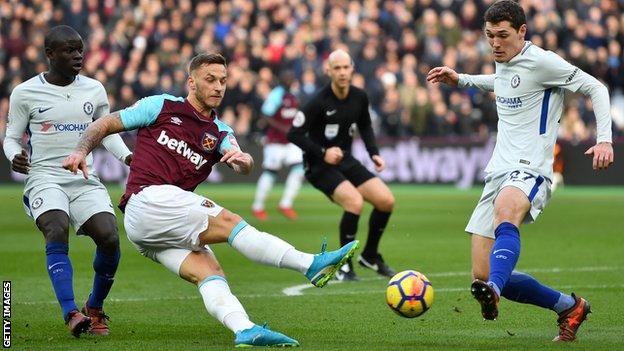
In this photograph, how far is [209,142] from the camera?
7.96 metres

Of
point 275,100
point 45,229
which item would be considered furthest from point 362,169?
point 275,100

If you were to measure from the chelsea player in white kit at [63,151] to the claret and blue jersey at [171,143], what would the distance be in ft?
2.95

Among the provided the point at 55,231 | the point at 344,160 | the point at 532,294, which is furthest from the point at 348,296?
the point at 55,231

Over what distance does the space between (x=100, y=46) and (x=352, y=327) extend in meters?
24.2

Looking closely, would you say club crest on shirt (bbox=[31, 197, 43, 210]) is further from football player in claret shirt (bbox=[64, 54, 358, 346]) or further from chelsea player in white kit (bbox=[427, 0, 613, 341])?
chelsea player in white kit (bbox=[427, 0, 613, 341])

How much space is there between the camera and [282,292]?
11.2m

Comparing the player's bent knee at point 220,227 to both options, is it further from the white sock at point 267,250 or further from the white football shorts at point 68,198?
the white football shorts at point 68,198

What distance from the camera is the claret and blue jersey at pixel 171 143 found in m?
7.82

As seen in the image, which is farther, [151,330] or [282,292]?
[282,292]

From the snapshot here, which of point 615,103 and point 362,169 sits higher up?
point 362,169

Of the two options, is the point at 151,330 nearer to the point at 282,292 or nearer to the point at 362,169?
the point at 282,292

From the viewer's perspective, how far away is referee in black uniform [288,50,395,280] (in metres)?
12.6

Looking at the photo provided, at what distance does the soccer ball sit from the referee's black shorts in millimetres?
4875

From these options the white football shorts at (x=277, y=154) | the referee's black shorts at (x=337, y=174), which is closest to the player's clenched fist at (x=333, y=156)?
the referee's black shorts at (x=337, y=174)
